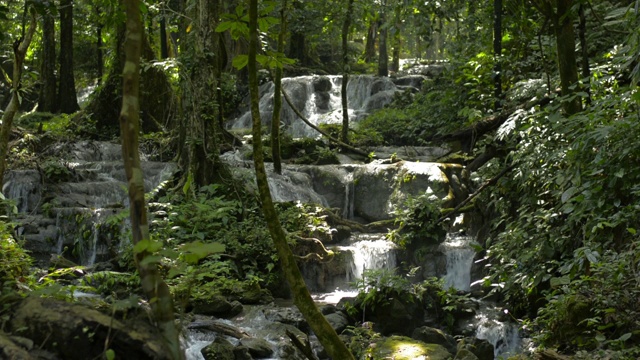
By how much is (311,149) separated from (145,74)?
16.4 feet

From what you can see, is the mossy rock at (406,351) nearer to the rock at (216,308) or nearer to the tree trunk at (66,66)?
the rock at (216,308)

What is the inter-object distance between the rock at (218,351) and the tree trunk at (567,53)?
4.63 m

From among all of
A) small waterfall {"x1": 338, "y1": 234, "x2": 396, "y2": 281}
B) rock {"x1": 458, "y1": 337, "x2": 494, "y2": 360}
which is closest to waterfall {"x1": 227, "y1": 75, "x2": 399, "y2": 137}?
small waterfall {"x1": 338, "y1": 234, "x2": 396, "y2": 281}

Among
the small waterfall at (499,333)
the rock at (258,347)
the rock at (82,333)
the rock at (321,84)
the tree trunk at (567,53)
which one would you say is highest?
the rock at (321,84)

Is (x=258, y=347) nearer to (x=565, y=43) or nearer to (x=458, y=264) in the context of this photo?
(x=565, y=43)

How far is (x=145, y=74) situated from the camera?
57.6ft

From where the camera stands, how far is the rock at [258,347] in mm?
7137

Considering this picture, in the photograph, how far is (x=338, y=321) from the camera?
8.34 metres

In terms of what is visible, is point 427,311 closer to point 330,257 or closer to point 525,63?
point 330,257

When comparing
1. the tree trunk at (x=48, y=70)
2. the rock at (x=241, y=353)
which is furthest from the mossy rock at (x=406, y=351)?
the tree trunk at (x=48, y=70)

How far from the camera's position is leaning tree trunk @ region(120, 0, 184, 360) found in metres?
2.70

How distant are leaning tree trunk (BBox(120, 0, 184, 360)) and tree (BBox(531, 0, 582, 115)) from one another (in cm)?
538

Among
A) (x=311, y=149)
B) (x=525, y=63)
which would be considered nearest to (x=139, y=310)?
(x=525, y=63)

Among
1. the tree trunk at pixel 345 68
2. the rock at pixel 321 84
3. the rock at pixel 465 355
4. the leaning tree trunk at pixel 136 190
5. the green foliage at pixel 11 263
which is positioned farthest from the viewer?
the rock at pixel 321 84
